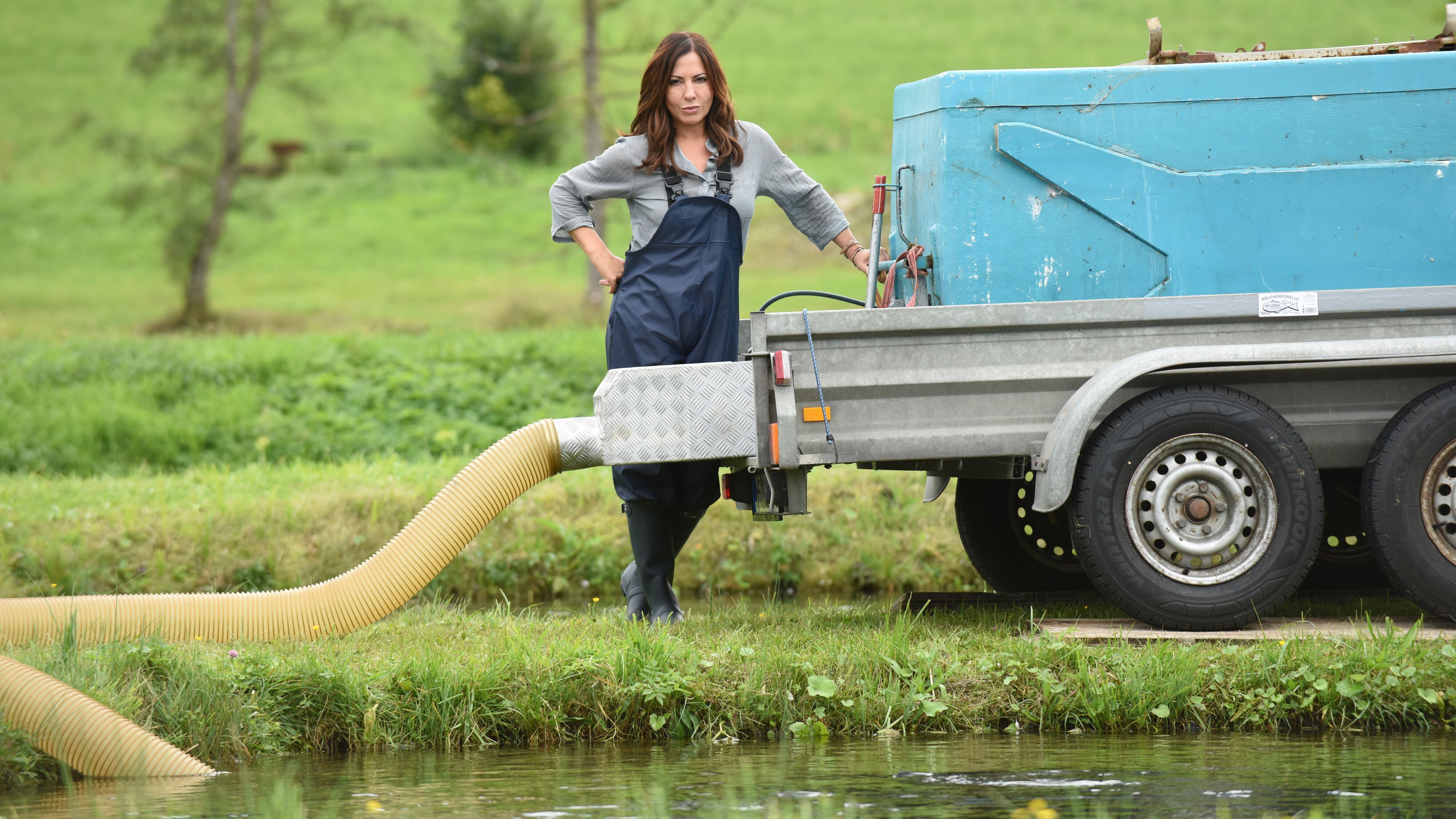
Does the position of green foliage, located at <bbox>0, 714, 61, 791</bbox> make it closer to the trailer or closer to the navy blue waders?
the trailer

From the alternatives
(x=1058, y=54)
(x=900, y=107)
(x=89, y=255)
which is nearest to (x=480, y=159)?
(x=89, y=255)

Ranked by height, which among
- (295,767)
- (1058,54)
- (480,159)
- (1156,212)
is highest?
(1058,54)

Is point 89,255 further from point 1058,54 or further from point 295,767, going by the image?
point 295,767

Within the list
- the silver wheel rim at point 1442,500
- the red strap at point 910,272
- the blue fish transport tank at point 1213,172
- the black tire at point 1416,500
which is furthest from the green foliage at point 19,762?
the silver wheel rim at point 1442,500

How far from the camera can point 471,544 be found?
320 inches

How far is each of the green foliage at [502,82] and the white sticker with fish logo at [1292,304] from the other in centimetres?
2337

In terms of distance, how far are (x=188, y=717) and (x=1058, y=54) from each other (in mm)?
36577

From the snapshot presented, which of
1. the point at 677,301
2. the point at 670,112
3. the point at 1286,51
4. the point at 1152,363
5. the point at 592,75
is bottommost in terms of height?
the point at 1152,363

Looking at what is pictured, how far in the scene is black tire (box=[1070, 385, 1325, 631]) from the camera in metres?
4.92

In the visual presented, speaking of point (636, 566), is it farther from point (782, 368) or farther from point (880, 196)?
point (880, 196)

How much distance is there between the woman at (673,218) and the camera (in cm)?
550

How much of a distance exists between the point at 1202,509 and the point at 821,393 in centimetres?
134

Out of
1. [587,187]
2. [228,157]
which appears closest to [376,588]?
[587,187]

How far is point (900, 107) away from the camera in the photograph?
5.73 meters
